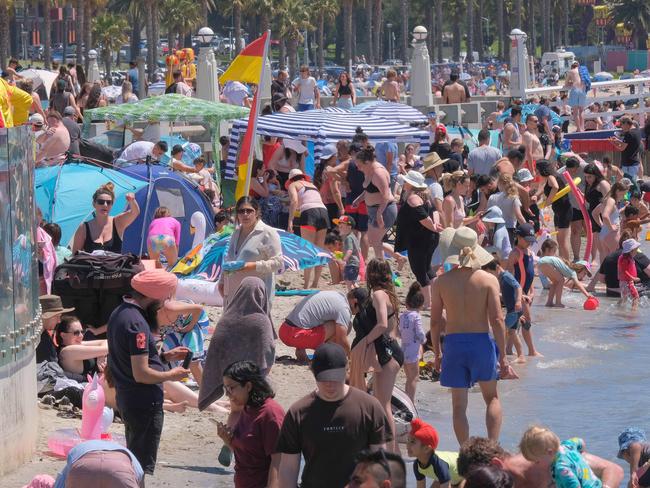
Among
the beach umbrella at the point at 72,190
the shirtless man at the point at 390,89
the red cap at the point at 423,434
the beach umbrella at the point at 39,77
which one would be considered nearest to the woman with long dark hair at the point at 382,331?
the red cap at the point at 423,434

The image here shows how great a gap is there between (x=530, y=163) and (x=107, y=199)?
990 cm

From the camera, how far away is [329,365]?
605cm

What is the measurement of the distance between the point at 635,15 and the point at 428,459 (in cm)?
9512

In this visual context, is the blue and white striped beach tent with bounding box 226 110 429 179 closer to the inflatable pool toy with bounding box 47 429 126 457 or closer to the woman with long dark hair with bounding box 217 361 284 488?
the inflatable pool toy with bounding box 47 429 126 457

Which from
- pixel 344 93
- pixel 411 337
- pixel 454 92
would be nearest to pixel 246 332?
pixel 411 337

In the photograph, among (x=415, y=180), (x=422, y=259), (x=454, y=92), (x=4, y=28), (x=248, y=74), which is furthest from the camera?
(x=4, y=28)

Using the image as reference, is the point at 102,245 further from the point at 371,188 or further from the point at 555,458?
the point at 555,458

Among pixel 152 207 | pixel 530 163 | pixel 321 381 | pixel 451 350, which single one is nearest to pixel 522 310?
pixel 451 350

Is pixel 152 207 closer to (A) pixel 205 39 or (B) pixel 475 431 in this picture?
(B) pixel 475 431

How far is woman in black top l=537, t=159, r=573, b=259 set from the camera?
17.3 meters

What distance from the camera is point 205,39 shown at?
78.4 ft

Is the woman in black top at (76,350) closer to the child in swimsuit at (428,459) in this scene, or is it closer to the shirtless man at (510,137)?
the child in swimsuit at (428,459)

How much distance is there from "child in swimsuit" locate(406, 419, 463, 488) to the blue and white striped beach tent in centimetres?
1081

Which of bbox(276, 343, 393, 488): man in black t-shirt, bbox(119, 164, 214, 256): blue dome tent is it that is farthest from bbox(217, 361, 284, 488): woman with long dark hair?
bbox(119, 164, 214, 256): blue dome tent
